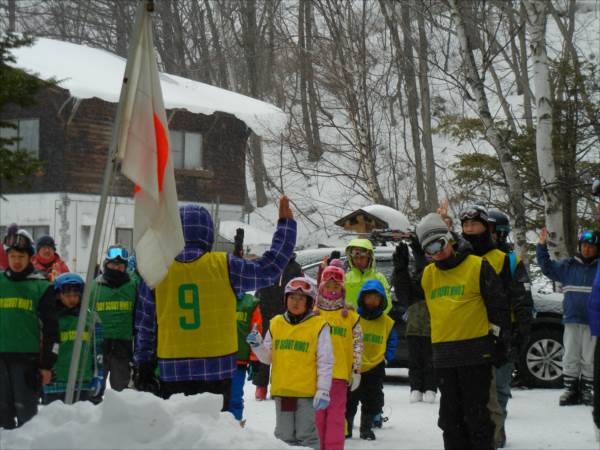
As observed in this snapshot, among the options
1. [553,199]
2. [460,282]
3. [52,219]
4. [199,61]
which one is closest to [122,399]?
[460,282]

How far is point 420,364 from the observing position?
1180 cm

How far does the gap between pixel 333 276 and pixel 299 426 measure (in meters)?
1.45

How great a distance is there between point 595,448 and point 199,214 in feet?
14.0

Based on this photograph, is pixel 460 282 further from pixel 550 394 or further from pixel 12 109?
pixel 12 109

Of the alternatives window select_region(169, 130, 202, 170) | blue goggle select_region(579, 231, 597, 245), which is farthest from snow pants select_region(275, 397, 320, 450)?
window select_region(169, 130, 202, 170)

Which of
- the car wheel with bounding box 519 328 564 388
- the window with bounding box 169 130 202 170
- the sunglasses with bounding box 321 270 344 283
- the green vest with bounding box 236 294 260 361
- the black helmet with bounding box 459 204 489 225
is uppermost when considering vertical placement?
the window with bounding box 169 130 202 170

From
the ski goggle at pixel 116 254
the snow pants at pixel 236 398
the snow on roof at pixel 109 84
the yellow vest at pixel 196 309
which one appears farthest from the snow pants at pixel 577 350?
the snow on roof at pixel 109 84

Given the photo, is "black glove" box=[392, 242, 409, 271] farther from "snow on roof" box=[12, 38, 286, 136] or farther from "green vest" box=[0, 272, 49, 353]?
"snow on roof" box=[12, 38, 286, 136]

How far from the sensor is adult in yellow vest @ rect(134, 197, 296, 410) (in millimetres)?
6168

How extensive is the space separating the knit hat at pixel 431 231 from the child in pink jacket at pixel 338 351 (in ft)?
3.87

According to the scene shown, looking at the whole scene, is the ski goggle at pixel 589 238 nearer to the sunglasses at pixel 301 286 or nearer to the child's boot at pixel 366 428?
the child's boot at pixel 366 428

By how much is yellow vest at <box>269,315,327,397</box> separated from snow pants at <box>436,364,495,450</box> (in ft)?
2.99

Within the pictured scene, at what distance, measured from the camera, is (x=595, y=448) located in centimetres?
865

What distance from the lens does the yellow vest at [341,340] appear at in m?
8.12
